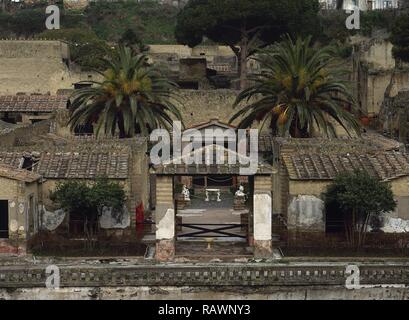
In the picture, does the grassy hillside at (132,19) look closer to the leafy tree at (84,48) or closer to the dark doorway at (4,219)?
the leafy tree at (84,48)

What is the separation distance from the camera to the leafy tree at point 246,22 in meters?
61.5

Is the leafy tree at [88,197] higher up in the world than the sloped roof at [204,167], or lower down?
lower down


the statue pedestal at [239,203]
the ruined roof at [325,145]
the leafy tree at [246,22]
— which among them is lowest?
the statue pedestal at [239,203]

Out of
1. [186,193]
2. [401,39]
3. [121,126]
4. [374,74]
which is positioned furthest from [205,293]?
[401,39]

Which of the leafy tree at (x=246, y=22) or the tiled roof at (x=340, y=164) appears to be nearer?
the tiled roof at (x=340, y=164)

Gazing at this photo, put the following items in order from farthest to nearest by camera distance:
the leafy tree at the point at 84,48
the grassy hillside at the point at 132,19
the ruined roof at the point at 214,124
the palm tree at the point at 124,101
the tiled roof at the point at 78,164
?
the grassy hillside at the point at 132,19, the leafy tree at the point at 84,48, the ruined roof at the point at 214,124, the palm tree at the point at 124,101, the tiled roof at the point at 78,164

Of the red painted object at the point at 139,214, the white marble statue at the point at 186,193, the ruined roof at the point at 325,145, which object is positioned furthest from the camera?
the white marble statue at the point at 186,193

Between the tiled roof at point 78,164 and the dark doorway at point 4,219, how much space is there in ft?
6.94

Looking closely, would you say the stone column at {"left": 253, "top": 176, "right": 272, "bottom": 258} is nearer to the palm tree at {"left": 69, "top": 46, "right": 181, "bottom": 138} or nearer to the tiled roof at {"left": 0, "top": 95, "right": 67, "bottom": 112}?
the palm tree at {"left": 69, "top": 46, "right": 181, "bottom": 138}

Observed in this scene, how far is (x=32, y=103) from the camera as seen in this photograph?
2069 inches

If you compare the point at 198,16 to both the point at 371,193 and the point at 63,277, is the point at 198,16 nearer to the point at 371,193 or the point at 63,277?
the point at 371,193

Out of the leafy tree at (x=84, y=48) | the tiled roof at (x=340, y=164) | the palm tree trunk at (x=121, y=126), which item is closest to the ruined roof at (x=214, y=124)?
the leafy tree at (x=84, y=48)

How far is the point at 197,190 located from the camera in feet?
156

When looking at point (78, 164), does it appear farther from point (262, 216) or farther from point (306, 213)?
point (306, 213)
